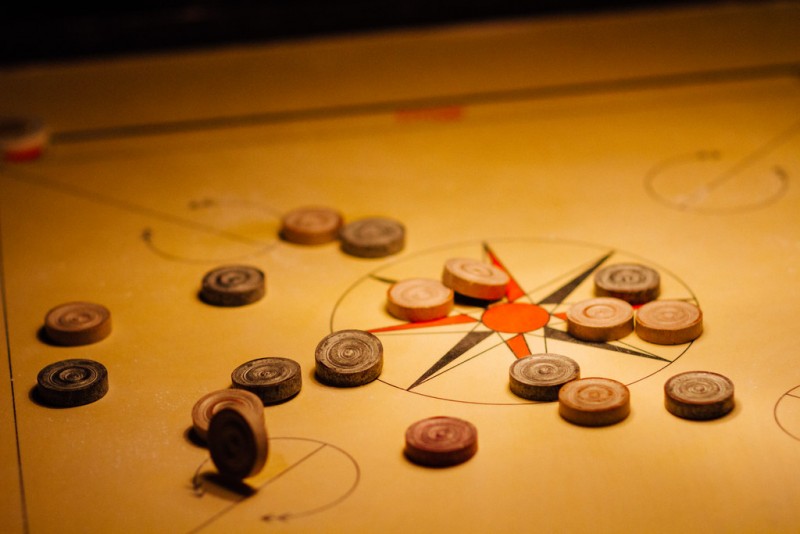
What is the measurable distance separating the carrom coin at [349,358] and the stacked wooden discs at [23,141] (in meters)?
3.02

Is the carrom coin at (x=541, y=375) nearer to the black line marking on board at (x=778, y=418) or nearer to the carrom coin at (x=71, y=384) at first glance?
the black line marking on board at (x=778, y=418)

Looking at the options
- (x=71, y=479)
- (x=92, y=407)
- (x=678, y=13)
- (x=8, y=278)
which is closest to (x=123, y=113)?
(x=8, y=278)

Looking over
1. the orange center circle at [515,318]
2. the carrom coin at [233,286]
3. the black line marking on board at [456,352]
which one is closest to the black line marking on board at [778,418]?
the orange center circle at [515,318]

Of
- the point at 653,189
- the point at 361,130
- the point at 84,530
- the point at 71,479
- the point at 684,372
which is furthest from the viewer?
the point at 361,130

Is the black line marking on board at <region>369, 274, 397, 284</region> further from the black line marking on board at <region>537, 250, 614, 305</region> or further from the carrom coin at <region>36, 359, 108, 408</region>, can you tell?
the carrom coin at <region>36, 359, 108, 408</region>

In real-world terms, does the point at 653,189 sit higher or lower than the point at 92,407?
higher

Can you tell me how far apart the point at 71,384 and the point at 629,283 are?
242cm

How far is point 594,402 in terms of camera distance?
11.9 ft

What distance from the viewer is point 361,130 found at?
6.42 meters

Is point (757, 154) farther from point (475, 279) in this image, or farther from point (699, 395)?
point (699, 395)

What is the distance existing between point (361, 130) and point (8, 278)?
2476 mm

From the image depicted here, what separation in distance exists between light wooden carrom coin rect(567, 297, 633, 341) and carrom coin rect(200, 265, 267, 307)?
1446 millimetres

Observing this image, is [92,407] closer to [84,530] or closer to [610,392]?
[84,530]

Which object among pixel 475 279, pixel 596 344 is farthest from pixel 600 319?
pixel 475 279
